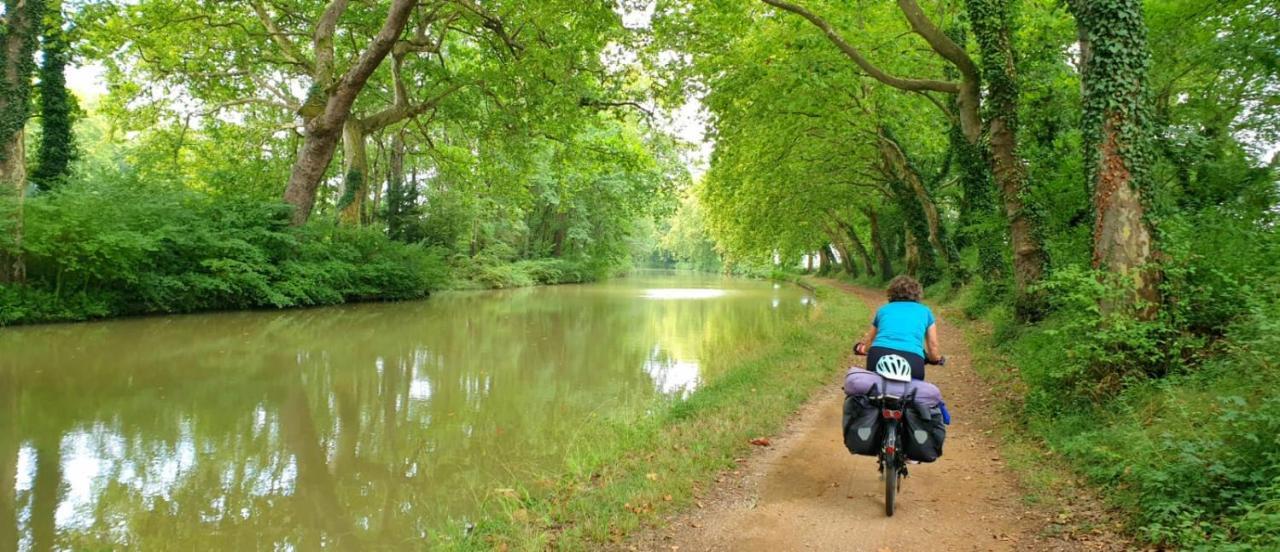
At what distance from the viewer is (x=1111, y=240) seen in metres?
5.77

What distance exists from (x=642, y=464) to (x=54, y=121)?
66.5 ft

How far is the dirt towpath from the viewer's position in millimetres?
3965

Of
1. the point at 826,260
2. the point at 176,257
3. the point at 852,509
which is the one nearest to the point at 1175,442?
the point at 852,509

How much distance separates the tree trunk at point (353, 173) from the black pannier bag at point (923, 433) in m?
20.8

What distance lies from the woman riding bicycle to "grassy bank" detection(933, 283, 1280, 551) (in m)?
1.26

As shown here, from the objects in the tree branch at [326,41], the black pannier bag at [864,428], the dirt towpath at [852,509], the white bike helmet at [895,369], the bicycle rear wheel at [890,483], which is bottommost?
the dirt towpath at [852,509]

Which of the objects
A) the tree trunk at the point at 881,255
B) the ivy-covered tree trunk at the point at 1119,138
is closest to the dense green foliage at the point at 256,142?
the ivy-covered tree trunk at the point at 1119,138

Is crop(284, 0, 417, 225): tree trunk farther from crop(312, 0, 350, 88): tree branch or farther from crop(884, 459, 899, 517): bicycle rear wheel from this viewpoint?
crop(884, 459, 899, 517): bicycle rear wheel

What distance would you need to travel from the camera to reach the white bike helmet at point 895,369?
4.22m

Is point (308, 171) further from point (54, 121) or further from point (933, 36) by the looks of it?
point (933, 36)

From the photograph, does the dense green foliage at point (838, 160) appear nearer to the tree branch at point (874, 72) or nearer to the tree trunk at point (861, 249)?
the tree branch at point (874, 72)

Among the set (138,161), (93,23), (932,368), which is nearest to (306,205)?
(93,23)

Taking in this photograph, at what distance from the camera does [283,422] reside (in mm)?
7320

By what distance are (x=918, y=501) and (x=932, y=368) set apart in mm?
6018
